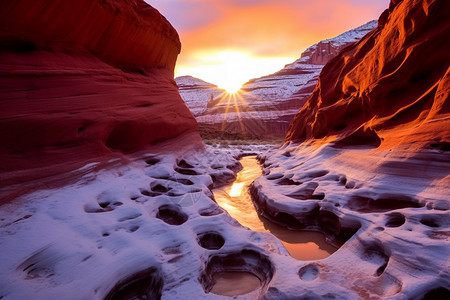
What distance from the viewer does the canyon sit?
283cm

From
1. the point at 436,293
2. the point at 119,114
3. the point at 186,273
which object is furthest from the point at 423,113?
the point at 119,114

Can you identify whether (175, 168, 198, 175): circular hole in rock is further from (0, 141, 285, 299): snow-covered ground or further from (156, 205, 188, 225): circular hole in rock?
(156, 205, 188, 225): circular hole in rock

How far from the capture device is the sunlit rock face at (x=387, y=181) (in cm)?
274

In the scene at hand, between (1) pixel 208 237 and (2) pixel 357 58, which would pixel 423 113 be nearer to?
(1) pixel 208 237

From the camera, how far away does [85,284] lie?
8.47 feet

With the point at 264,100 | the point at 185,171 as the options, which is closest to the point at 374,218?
the point at 185,171

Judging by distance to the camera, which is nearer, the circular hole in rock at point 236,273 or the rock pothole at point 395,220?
the circular hole in rock at point 236,273

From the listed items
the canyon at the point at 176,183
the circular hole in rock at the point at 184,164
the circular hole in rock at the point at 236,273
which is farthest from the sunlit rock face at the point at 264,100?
the circular hole in rock at the point at 236,273

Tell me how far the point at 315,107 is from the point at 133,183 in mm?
10539

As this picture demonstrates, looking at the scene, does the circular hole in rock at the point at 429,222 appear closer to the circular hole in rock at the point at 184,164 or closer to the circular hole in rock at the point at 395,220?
the circular hole in rock at the point at 395,220

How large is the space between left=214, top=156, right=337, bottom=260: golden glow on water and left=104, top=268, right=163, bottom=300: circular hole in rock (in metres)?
2.17

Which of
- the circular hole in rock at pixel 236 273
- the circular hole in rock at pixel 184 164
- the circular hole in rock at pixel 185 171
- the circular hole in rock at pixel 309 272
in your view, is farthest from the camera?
the circular hole in rock at pixel 184 164

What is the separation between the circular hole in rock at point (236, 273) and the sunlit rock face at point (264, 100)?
80.4ft

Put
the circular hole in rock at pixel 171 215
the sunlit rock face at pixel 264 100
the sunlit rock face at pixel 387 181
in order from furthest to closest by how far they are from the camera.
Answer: the sunlit rock face at pixel 264 100
the circular hole in rock at pixel 171 215
the sunlit rock face at pixel 387 181
